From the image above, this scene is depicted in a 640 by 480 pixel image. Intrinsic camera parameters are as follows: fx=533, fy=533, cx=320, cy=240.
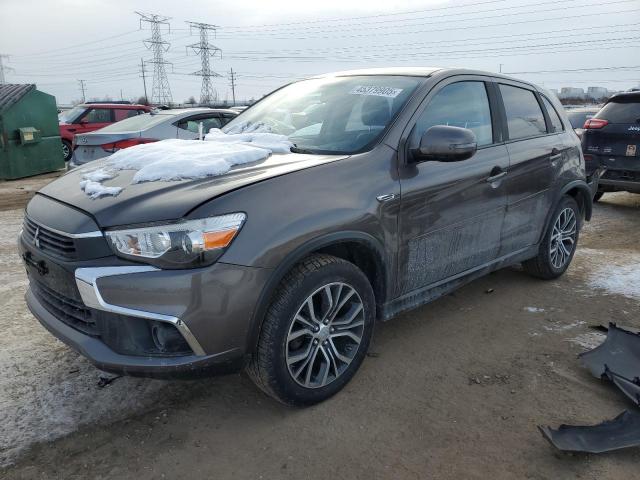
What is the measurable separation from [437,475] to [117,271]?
1.69 m

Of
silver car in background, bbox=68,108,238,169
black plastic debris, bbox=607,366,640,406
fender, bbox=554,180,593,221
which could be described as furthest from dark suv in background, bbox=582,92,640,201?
silver car in background, bbox=68,108,238,169

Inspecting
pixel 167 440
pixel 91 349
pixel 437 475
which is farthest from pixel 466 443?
pixel 91 349

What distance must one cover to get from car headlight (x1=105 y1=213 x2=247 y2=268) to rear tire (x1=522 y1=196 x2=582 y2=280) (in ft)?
10.6

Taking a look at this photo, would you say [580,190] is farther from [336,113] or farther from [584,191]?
[336,113]

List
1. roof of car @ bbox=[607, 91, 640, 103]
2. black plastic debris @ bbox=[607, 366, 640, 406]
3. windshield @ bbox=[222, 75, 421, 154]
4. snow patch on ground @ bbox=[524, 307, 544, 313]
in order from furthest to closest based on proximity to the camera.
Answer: roof of car @ bbox=[607, 91, 640, 103]
snow patch on ground @ bbox=[524, 307, 544, 313]
windshield @ bbox=[222, 75, 421, 154]
black plastic debris @ bbox=[607, 366, 640, 406]

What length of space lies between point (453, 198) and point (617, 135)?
17.8 ft

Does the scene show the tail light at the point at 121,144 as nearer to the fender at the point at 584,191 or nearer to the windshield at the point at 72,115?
the fender at the point at 584,191

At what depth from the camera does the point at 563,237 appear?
15.8ft

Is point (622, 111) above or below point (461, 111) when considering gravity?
below

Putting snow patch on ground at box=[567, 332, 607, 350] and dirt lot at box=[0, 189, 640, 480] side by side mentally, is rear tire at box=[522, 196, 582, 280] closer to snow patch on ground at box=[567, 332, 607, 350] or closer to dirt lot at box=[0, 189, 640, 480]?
dirt lot at box=[0, 189, 640, 480]

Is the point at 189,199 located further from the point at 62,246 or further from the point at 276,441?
the point at 276,441

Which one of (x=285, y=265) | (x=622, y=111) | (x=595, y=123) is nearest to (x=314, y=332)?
(x=285, y=265)

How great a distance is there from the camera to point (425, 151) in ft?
9.95

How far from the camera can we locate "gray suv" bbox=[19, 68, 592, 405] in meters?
2.33
